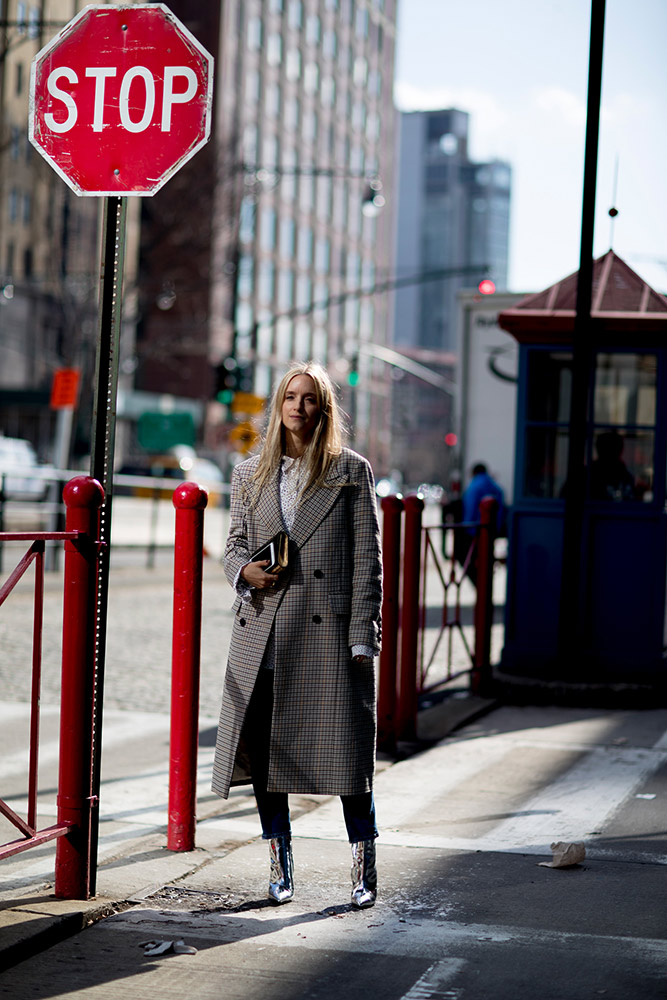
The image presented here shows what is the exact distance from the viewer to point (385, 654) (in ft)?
23.4

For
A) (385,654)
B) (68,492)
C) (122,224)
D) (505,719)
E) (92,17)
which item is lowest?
(505,719)

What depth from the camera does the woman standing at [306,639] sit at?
14.8ft

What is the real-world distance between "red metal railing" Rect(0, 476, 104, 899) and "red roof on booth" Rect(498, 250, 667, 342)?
5.43 meters

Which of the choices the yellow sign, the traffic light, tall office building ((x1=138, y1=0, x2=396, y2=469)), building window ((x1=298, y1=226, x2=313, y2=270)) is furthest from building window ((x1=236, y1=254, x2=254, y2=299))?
the yellow sign

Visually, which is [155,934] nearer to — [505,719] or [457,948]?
[457,948]

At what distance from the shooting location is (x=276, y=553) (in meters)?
4.50

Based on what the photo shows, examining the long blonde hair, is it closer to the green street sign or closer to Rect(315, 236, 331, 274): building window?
the green street sign

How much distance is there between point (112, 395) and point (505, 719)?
465 cm

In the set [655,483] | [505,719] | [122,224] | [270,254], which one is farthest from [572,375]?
[270,254]

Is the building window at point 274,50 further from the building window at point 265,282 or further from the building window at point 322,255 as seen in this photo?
the building window at point 322,255

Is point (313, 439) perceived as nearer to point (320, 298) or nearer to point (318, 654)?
point (318, 654)

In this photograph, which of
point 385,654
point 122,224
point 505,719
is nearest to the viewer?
point 122,224

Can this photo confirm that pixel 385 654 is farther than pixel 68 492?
Yes

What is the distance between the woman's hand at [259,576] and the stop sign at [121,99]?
51.4 inches
